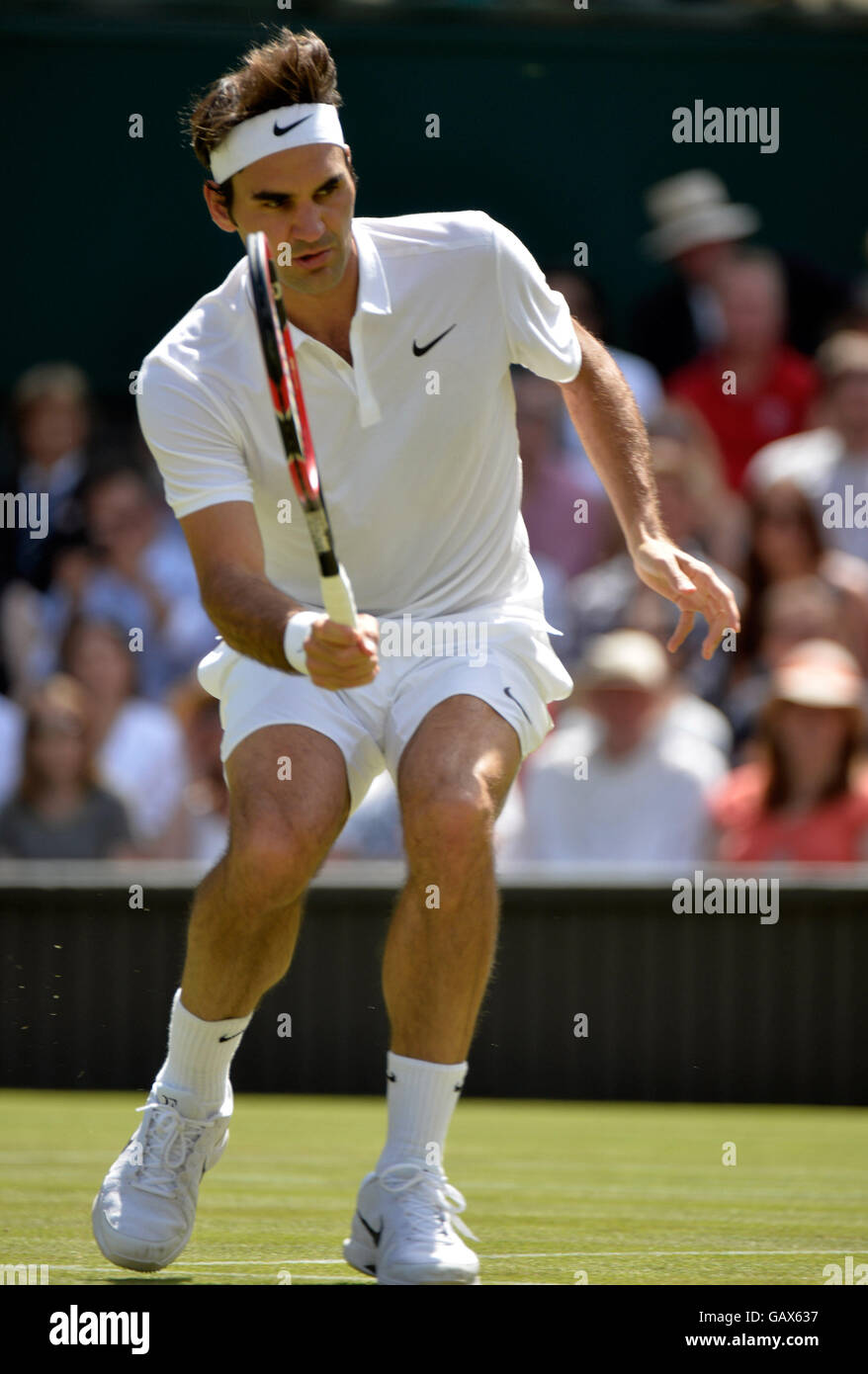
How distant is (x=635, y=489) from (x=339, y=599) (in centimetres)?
100

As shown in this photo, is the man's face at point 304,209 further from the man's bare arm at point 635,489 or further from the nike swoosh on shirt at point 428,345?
the man's bare arm at point 635,489

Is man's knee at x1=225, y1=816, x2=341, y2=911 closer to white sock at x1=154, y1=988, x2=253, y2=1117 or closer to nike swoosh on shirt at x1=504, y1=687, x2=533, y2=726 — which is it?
white sock at x1=154, y1=988, x2=253, y2=1117

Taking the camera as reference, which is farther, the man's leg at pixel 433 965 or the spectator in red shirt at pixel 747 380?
the spectator in red shirt at pixel 747 380

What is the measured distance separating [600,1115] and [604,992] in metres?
0.51

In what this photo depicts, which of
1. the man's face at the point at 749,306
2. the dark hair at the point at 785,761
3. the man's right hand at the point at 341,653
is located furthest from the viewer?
the man's face at the point at 749,306

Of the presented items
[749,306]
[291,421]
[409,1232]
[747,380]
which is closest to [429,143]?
[749,306]

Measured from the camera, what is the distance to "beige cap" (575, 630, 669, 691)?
8.71 meters

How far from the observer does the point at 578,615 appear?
31.3 ft

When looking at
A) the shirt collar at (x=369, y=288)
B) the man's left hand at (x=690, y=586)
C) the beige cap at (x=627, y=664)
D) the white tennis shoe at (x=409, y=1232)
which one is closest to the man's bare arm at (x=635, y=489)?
the man's left hand at (x=690, y=586)

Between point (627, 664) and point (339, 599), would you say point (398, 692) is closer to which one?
point (339, 599)

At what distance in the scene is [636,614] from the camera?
9344 millimetres

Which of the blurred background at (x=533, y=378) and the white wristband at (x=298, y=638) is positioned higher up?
the blurred background at (x=533, y=378)

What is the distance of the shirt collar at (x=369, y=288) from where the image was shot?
4.51 meters

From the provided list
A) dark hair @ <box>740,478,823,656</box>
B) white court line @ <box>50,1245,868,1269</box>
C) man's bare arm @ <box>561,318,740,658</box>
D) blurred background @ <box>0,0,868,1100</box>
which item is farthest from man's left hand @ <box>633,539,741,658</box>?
dark hair @ <box>740,478,823,656</box>
